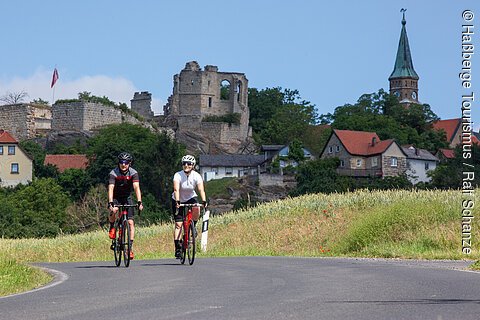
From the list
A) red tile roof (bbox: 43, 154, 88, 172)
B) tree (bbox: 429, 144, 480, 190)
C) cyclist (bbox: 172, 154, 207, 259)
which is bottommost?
cyclist (bbox: 172, 154, 207, 259)

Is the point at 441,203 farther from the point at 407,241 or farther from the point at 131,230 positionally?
the point at 131,230

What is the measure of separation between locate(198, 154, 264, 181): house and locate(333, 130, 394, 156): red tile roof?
1044 centimetres

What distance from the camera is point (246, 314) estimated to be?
8.85 metres

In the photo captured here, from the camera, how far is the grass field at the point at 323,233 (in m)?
23.4

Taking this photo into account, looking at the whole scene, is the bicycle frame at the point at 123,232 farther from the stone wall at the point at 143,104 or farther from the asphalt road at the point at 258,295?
the stone wall at the point at 143,104

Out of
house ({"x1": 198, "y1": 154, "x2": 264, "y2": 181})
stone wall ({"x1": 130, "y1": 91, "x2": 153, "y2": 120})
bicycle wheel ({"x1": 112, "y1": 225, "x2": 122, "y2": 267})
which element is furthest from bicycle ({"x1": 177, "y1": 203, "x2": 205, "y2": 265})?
stone wall ({"x1": 130, "y1": 91, "x2": 153, "y2": 120})

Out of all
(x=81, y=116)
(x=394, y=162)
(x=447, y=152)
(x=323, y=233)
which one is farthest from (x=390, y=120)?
(x=323, y=233)

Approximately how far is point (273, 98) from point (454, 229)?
14130 cm

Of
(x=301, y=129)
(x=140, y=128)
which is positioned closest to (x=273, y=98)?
(x=301, y=129)

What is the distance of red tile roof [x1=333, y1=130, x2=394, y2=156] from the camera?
12194cm

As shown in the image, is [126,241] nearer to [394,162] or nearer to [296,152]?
[296,152]

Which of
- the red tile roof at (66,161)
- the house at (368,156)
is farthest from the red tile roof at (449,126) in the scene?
the red tile roof at (66,161)

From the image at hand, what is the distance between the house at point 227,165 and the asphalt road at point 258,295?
107 m

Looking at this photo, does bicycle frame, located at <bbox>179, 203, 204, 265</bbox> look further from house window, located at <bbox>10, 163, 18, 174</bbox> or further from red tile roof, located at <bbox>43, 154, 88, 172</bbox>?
house window, located at <bbox>10, 163, 18, 174</bbox>
